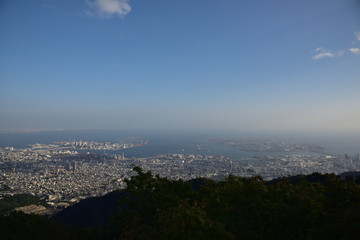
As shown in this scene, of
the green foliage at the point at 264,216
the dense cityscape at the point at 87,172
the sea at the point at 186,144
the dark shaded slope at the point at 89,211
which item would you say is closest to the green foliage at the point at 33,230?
the green foliage at the point at 264,216

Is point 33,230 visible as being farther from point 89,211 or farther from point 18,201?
point 18,201

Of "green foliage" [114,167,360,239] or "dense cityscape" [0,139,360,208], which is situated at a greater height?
"green foliage" [114,167,360,239]

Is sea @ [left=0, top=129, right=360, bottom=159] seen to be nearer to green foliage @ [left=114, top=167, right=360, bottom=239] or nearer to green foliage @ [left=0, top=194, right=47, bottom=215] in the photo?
green foliage @ [left=0, top=194, right=47, bottom=215]

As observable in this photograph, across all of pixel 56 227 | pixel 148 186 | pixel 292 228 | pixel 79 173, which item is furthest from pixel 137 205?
pixel 79 173

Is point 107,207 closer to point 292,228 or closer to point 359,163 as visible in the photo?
point 292,228

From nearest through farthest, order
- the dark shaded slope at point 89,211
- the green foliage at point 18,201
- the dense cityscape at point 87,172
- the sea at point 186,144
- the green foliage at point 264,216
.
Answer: the green foliage at point 264,216
the dark shaded slope at point 89,211
the green foliage at point 18,201
the dense cityscape at point 87,172
the sea at point 186,144

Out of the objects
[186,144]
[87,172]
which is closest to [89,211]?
[87,172]

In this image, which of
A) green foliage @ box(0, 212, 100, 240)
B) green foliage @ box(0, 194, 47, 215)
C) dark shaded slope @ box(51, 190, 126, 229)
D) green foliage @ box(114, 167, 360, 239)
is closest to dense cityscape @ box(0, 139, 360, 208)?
green foliage @ box(0, 194, 47, 215)

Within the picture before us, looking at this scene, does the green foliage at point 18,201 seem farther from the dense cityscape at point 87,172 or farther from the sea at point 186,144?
the sea at point 186,144

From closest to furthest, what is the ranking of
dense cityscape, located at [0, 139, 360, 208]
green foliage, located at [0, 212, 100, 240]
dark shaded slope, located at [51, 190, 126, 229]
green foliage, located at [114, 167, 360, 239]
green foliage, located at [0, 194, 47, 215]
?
green foliage, located at [114, 167, 360, 239]
green foliage, located at [0, 212, 100, 240]
dark shaded slope, located at [51, 190, 126, 229]
green foliage, located at [0, 194, 47, 215]
dense cityscape, located at [0, 139, 360, 208]

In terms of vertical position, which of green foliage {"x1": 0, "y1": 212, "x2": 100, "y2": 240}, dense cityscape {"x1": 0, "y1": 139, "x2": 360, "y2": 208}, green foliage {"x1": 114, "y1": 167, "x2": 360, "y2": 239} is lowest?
dense cityscape {"x1": 0, "y1": 139, "x2": 360, "y2": 208}

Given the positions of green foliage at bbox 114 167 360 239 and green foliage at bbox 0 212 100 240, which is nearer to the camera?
green foliage at bbox 114 167 360 239
